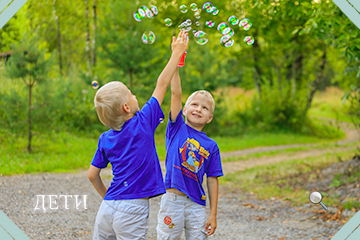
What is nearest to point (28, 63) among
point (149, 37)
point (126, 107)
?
point (149, 37)

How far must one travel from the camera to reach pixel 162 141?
42.7 feet

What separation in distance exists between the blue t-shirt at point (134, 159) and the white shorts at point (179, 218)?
27cm

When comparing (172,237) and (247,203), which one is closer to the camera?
A: (172,237)

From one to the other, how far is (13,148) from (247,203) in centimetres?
554

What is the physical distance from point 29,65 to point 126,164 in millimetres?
7134

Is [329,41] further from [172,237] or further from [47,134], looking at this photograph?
[47,134]

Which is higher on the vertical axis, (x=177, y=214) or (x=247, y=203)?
(x=177, y=214)

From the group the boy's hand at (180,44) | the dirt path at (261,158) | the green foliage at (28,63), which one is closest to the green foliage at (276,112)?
the dirt path at (261,158)

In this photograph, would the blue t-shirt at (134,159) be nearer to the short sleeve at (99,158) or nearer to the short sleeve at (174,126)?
the short sleeve at (99,158)

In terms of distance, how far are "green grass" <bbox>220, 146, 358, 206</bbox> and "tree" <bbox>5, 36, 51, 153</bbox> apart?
5051 millimetres

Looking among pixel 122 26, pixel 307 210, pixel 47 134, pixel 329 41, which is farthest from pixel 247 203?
pixel 122 26

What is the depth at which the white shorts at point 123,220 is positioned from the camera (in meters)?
2.23

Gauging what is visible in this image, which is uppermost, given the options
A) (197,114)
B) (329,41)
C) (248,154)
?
(329,41)

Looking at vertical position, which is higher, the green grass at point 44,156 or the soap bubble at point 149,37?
the soap bubble at point 149,37
